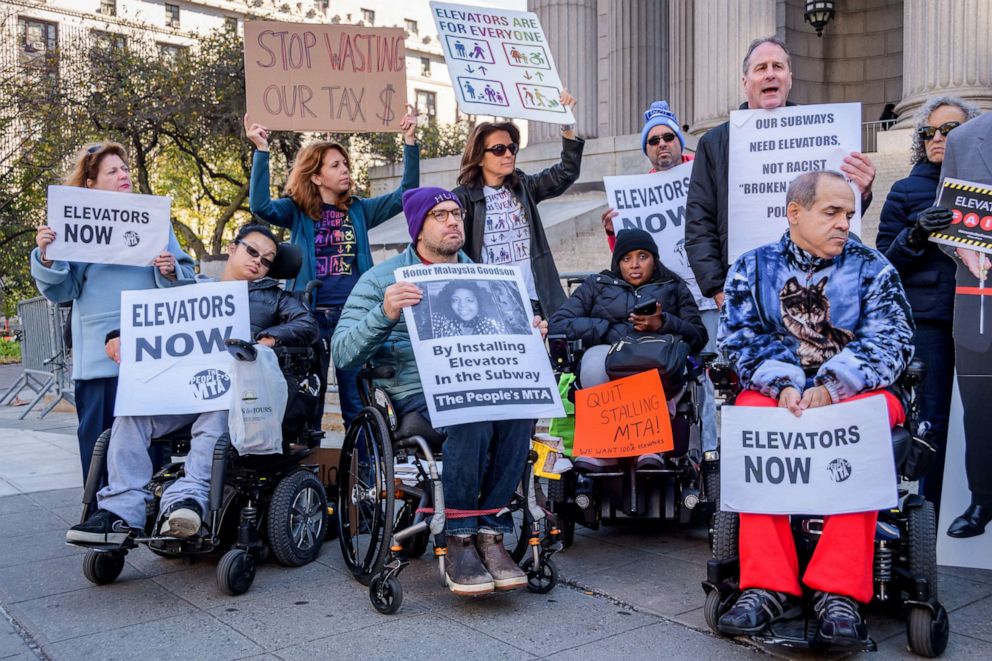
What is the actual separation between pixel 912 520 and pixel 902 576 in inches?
7.6

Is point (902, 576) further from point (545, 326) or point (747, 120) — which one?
point (747, 120)

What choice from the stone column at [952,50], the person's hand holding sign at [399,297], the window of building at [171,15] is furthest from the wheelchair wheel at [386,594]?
the window of building at [171,15]

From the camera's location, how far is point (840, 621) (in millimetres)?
3107

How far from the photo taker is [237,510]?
181 inches

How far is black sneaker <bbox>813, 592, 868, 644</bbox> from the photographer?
308cm

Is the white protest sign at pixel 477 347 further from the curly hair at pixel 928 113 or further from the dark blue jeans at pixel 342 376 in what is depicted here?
the curly hair at pixel 928 113

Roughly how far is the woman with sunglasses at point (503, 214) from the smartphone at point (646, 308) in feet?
2.11

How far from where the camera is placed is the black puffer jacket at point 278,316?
4.55m

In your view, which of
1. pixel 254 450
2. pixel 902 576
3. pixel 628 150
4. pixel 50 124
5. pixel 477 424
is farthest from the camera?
pixel 50 124

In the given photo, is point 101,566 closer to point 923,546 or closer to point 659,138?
point 923,546

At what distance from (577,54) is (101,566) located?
14.4 meters

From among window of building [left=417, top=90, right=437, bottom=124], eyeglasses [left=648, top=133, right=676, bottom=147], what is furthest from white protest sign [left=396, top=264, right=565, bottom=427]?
window of building [left=417, top=90, right=437, bottom=124]

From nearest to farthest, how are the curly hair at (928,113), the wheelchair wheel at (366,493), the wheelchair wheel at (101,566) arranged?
the wheelchair wheel at (366,493), the wheelchair wheel at (101,566), the curly hair at (928,113)

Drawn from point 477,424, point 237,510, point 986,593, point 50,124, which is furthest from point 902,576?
point 50,124
